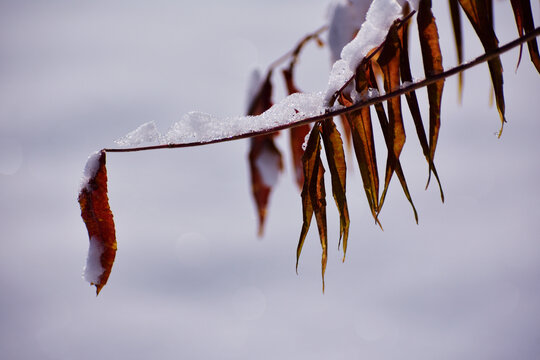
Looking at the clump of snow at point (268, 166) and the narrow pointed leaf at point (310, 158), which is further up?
the clump of snow at point (268, 166)

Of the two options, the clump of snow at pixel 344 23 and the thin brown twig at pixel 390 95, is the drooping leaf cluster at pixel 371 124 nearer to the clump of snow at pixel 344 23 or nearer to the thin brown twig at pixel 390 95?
the thin brown twig at pixel 390 95

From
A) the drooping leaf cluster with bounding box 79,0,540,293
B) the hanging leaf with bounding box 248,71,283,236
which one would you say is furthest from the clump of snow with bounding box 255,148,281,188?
the drooping leaf cluster with bounding box 79,0,540,293

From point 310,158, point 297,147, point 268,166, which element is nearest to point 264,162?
point 268,166

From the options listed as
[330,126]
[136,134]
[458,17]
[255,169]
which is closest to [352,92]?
[330,126]

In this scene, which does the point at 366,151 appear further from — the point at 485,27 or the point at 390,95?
the point at 485,27

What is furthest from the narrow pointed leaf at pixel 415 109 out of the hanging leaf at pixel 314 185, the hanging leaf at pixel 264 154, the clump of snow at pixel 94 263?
the hanging leaf at pixel 264 154
